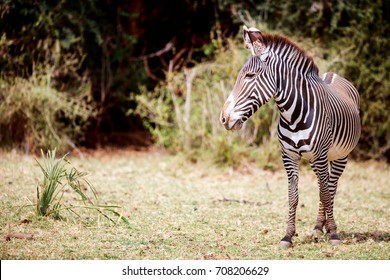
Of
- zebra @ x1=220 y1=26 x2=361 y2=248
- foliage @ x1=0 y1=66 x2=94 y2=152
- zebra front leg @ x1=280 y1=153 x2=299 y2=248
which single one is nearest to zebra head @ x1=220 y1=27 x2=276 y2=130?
zebra @ x1=220 y1=26 x2=361 y2=248

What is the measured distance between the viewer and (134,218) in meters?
7.71

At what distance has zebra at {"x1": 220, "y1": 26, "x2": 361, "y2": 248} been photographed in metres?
6.28

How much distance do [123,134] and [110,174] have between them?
5.01 m

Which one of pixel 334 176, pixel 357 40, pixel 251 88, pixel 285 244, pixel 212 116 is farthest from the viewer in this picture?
pixel 357 40

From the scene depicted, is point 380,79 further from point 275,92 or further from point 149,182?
point 275,92

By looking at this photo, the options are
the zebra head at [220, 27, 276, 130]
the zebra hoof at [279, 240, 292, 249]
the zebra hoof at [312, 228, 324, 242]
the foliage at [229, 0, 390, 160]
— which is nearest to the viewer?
the zebra head at [220, 27, 276, 130]

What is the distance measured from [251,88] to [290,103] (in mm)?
476

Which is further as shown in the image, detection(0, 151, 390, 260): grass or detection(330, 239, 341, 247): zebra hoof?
detection(330, 239, 341, 247): zebra hoof

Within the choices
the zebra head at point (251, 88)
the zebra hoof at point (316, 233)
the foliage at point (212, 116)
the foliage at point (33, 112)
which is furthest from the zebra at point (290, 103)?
the foliage at point (33, 112)

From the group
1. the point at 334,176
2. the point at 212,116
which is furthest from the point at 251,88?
the point at 212,116

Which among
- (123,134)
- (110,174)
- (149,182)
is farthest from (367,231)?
(123,134)

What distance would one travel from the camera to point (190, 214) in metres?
8.19

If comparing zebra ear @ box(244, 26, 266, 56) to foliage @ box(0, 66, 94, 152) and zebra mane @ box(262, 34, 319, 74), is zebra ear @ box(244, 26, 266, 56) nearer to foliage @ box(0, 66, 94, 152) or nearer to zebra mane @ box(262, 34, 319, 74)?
zebra mane @ box(262, 34, 319, 74)

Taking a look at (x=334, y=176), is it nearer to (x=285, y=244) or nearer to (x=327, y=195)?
(x=327, y=195)
